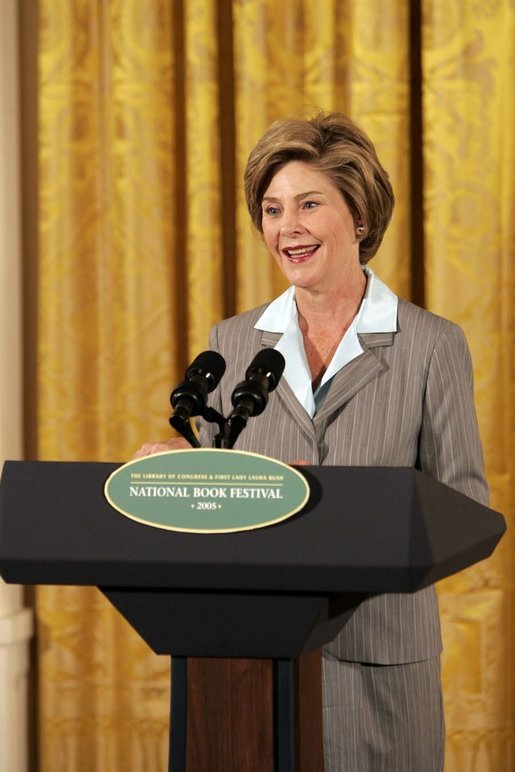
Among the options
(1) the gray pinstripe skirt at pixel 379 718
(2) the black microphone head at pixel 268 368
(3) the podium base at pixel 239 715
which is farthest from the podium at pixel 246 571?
(1) the gray pinstripe skirt at pixel 379 718

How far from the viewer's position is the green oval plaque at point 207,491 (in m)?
1.10

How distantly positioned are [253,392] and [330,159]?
28.3 inches

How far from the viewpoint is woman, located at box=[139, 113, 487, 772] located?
5.50 ft

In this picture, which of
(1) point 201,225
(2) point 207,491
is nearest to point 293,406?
(2) point 207,491

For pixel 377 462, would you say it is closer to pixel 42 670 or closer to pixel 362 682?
pixel 362 682

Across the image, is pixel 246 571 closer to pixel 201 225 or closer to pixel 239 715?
pixel 239 715

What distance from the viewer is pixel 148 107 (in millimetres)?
2994

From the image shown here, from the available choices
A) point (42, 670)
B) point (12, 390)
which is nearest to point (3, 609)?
point (42, 670)

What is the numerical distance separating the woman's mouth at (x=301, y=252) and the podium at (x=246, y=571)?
73cm

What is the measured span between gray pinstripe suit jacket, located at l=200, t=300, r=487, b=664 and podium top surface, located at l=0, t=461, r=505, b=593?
1.76 feet

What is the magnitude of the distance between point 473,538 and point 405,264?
5.92ft

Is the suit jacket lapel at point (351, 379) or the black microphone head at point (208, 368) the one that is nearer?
the black microphone head at point (208, 368)

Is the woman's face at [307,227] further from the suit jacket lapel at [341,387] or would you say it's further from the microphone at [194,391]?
the microphone at [194,391]

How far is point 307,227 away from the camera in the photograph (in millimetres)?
1856
